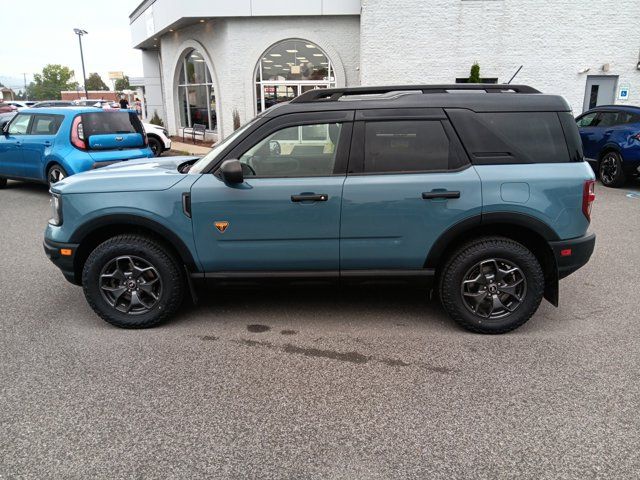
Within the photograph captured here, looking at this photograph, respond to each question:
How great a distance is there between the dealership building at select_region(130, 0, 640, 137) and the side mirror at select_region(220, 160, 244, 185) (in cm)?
1399

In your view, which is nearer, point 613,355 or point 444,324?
point 613,355

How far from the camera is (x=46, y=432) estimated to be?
2.94 meters

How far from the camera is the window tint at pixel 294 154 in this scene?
13.5ft

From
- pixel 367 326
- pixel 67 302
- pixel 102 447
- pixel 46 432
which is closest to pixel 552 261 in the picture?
pixel 367 326

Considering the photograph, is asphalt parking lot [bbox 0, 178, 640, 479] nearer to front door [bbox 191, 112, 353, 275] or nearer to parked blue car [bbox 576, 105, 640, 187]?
front door [bbox 191, 112, 353, 275]

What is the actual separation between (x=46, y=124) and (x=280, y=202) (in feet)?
26.5

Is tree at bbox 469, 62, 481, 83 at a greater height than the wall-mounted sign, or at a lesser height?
greater

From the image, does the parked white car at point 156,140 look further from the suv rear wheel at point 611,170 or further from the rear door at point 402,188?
the rear door at point 402,188

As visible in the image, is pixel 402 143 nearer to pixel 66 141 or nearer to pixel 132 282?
pixel 132 282

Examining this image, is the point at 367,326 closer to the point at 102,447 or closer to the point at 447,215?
the point at 447,215

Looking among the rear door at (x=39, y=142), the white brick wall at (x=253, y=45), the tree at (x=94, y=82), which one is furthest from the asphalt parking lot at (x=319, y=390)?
the tree at (x=94, y=82)

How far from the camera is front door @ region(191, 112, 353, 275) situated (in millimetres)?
4008

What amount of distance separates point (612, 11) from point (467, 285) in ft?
54.7

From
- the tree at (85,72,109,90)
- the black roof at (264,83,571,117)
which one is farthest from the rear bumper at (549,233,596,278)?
the tree at (85,72,109,90)
